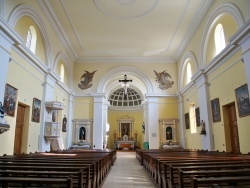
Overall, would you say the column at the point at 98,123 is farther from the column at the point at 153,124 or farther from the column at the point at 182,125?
the column at the point at 182,125

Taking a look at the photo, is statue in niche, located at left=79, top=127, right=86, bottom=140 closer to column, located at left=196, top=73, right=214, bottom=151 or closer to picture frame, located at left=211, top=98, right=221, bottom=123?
column, located at left=196, top=73, right=214, bottom=151

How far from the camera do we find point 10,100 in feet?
23.6

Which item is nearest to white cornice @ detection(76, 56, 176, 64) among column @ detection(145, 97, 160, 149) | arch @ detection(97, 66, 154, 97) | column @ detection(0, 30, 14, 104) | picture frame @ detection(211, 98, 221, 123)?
arch @ detection(97, 66, 154, 97)

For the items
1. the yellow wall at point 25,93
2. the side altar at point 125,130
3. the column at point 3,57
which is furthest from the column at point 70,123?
the side altar at point 125,130

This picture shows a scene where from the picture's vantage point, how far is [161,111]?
15531 millimetres

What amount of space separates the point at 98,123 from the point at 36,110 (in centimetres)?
630

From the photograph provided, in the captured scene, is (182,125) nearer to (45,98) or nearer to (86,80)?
(86,80)

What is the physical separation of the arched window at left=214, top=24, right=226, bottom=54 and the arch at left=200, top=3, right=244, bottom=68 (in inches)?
13.1

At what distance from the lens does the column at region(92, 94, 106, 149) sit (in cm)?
1497

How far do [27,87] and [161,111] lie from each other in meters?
9.65

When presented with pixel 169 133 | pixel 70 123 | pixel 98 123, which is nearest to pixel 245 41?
pixel 169 133

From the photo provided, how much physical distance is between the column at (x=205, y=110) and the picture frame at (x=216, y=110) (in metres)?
0.29

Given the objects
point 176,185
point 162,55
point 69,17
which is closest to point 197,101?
point 162,55

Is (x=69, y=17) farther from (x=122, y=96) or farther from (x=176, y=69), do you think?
(x=122, y=96)
